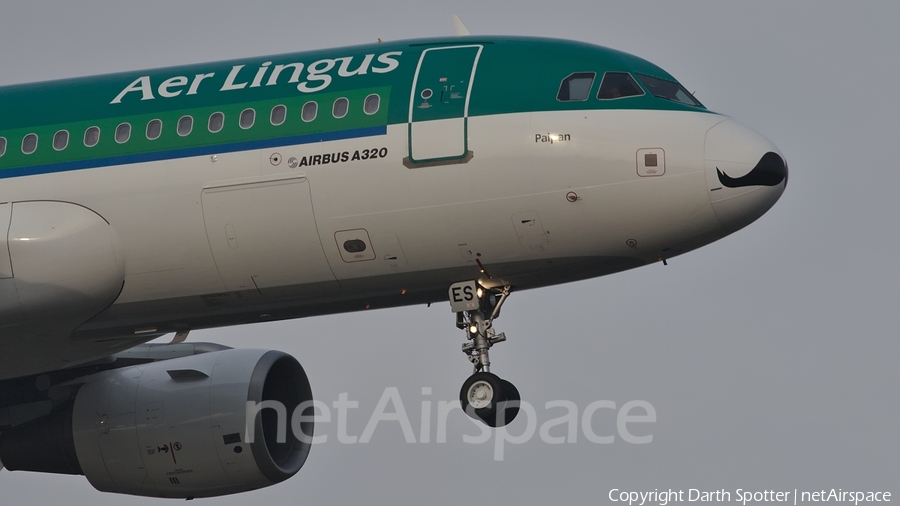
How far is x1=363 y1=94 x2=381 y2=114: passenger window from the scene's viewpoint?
23281mm

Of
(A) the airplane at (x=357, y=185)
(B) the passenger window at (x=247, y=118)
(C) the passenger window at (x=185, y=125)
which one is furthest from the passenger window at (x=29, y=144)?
(B) the passenger window at (x=247, y=118)

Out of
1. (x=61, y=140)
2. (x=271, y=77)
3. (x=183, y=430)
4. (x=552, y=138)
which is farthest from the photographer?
(x=183, y=430)

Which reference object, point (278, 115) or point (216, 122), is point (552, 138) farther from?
point (216, 122)

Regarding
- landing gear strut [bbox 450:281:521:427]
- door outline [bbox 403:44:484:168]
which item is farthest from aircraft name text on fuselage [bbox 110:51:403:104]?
landing gear strut [bbox 450:281:521:427]

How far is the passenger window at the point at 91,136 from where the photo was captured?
24.3 m

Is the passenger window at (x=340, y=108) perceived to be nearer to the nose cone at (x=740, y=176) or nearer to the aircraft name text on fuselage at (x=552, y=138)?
the aircraft name text on fuselage at (x=552, y=138)

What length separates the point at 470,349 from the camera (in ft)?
76.2

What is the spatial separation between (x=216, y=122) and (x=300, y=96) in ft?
4.22

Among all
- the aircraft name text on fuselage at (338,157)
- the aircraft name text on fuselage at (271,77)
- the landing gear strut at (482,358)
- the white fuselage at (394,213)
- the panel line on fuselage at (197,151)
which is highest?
the aircraft name text on fuselage at (271,77)

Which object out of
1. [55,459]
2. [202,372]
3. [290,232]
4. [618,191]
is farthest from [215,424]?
[618,191]

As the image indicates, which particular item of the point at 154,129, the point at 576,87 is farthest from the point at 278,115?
the point at 576,87

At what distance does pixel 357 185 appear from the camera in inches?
904

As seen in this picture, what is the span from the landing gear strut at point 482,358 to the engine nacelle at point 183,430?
5.27m

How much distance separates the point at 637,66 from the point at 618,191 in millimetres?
2384
